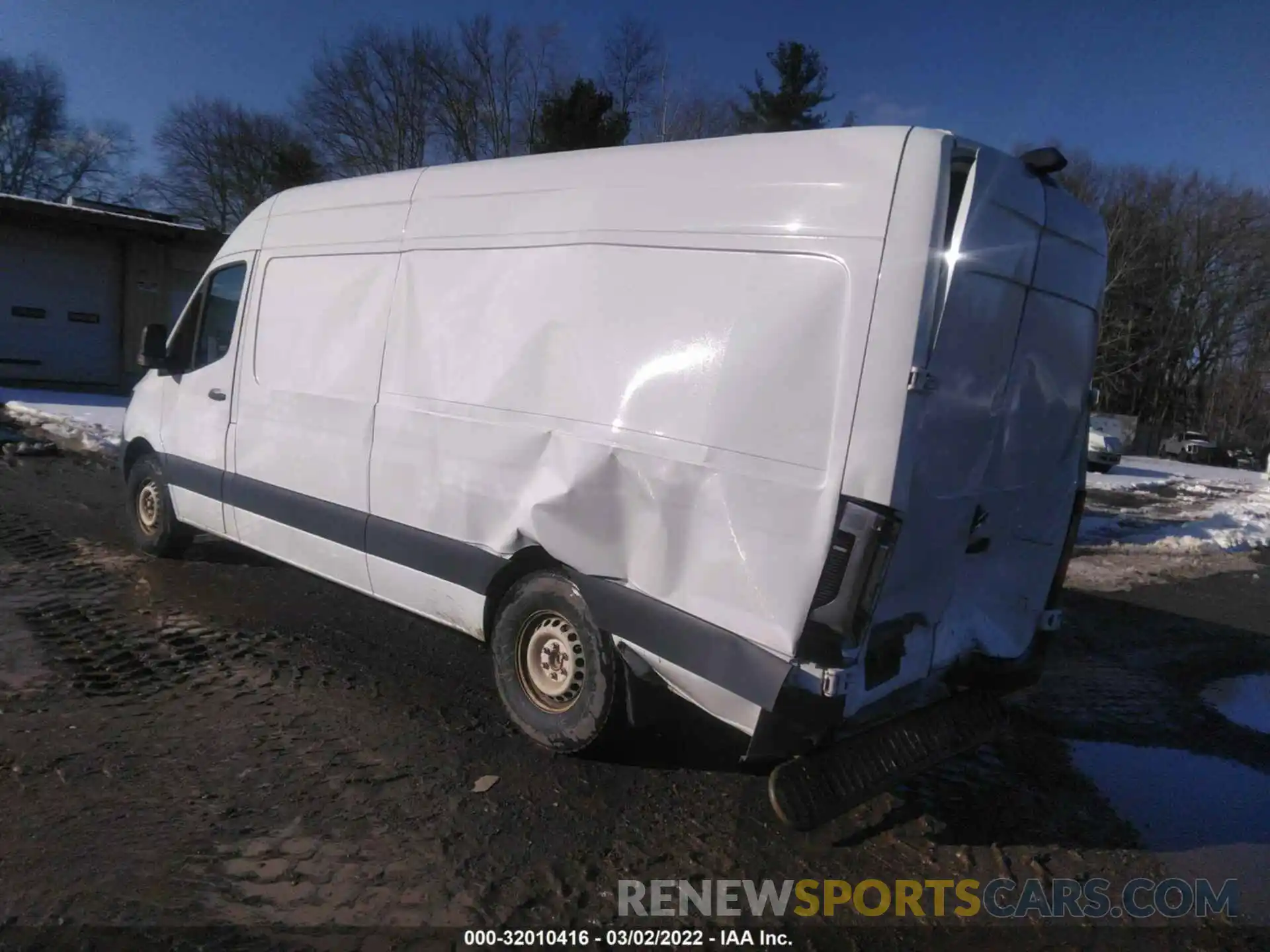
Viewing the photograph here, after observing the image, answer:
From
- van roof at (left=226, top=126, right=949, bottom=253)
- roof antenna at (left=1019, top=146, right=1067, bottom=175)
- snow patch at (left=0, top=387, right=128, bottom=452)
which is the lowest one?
snow patch at (left=0, top=387, right=128, bottom=452)

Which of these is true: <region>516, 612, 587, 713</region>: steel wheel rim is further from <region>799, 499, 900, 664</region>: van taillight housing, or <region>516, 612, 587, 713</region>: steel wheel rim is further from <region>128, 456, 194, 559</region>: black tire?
<region>128, 456, 194, 559</region>: black tire

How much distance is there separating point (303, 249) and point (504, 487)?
8.11ft

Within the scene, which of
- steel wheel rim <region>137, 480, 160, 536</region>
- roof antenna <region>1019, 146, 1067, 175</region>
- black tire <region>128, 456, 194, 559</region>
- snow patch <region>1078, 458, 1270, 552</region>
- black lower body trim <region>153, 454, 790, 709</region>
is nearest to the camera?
black lower body trim <region>153, 454, 790, 709</region>

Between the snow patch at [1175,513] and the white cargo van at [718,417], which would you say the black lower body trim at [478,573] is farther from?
the snow patch at [1175,513]

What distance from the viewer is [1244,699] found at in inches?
235

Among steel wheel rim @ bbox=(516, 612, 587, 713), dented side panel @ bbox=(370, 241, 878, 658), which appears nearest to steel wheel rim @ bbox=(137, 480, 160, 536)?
dented side panel @ bbox=(370, 241, 878, 658)

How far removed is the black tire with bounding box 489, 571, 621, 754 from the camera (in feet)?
12.6

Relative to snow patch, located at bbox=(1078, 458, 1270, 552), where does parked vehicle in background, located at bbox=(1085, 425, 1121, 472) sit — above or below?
above

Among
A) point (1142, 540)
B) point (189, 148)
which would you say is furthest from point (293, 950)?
point (189, 148)

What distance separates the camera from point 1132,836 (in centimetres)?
393

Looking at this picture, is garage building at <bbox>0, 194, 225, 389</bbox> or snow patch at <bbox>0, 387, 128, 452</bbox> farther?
garage building at <bbox>0, 194, 225, 389</bbox>

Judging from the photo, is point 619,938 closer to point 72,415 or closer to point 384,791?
point 384,791

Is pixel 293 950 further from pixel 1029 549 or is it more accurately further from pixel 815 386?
pixel 1029 549

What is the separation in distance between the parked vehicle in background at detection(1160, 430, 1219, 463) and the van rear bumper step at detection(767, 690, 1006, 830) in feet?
148
